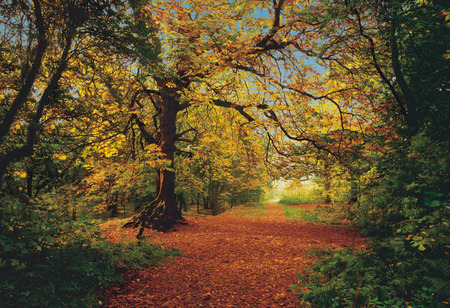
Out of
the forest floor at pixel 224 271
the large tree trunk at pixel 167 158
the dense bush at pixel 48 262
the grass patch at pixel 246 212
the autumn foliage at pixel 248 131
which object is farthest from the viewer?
the grass patch at pixel 246 212

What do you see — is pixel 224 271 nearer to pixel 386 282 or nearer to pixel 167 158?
pixel 386 282

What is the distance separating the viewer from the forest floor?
416 cm

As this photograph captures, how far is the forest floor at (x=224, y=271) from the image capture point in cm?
416

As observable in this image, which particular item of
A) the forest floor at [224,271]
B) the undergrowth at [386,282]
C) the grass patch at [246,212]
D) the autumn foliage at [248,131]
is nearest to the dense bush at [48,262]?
the autumn foliage at [248,131]

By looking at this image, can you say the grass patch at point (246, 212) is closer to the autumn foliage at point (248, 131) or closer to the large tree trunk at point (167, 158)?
the autumn foliage at point (248, 131)

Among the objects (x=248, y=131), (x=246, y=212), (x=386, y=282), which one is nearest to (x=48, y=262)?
(x=386, y=282)

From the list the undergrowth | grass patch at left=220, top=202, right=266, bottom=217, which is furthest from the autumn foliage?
grass patch at left=220, top=202, right=266, bottom=217

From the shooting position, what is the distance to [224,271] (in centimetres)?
A: 558

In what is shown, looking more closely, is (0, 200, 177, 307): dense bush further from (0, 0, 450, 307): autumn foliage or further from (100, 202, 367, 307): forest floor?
(100, 202, 367, 307): forest floor

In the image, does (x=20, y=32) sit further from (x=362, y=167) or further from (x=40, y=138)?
(x=362, y=167)

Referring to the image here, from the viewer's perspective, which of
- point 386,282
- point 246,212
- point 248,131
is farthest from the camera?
point 246,212

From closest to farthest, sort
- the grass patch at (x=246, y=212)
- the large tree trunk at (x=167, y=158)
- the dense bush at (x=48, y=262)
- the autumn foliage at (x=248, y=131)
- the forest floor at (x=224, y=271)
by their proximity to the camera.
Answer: the dense bush at (x=48, y=262) < the autumn foliage at (x=248, y=131) < the forest floor at (x=224, y=271) < the large tree trunk at (x=167, y=158) < the grass patch at (x=246, y=212)

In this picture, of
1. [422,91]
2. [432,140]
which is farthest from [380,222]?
[422,91]

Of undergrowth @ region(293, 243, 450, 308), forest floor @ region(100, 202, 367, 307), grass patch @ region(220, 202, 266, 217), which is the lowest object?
grass patch @ region(220, 202, 266, 217)
